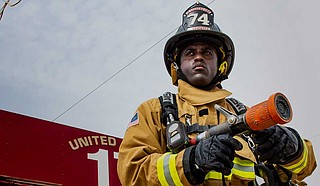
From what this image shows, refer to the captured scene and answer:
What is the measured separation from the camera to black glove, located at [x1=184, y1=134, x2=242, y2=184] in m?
1.60

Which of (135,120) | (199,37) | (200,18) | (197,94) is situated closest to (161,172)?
(135,120)

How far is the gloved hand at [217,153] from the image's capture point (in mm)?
1594

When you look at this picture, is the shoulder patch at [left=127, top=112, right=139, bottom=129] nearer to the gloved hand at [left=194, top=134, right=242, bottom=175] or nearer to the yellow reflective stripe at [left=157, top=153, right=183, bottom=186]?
the yellow reflective stripe at [left=157, top=153, right=183, bottom=186]

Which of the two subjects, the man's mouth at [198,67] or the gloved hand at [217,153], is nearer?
the gloved hand at [217,153]

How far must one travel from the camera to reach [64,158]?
334cm

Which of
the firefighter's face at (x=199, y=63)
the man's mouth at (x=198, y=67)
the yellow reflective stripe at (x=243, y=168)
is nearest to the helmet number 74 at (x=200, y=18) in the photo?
the firefighter's face at (x=199, y=63)

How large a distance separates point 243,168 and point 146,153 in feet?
1.16

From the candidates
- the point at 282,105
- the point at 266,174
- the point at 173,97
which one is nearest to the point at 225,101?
the point at 173,97

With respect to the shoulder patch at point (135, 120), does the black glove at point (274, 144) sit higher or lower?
lower

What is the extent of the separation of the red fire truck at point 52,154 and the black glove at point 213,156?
1.62 m

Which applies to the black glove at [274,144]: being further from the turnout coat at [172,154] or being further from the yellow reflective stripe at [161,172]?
the yellow reflective stripe at [161,172]

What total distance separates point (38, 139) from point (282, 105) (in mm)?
2016

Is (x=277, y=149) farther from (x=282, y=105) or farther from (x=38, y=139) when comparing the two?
(x=38, y=139)

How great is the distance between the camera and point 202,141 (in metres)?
1.68
